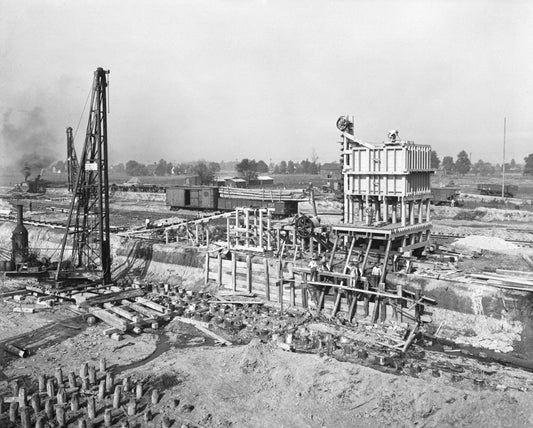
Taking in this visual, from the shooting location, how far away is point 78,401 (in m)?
16.1

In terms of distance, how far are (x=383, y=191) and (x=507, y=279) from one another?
7074mm

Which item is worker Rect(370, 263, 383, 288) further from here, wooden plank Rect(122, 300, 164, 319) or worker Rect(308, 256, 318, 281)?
wooden plank Rect(122, 300, 164, 319)

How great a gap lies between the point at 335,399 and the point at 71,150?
5876 cm

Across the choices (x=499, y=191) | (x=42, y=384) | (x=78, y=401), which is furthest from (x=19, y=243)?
(x=499, y=191)

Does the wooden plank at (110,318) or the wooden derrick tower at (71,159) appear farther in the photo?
the wooden derrick tower at (71,159)

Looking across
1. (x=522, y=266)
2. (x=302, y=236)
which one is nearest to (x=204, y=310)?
(x=302, y=236)

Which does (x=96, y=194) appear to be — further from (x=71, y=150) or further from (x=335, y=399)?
(x=71, y=150)

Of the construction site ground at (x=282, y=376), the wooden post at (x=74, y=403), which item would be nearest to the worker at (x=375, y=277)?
the construction site ground at (x=282, y=376)

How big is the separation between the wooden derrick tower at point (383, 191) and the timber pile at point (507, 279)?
3884 mm

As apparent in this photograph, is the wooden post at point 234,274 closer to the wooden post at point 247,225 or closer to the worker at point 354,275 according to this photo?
the wooden post at point 247,225

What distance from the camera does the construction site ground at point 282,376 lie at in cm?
1496

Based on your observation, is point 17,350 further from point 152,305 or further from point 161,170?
point 161,170

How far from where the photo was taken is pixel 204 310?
25.6 meters

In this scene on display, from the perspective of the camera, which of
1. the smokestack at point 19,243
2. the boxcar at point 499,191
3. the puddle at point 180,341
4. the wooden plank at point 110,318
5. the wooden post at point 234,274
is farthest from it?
the boxcar at point 499,191
